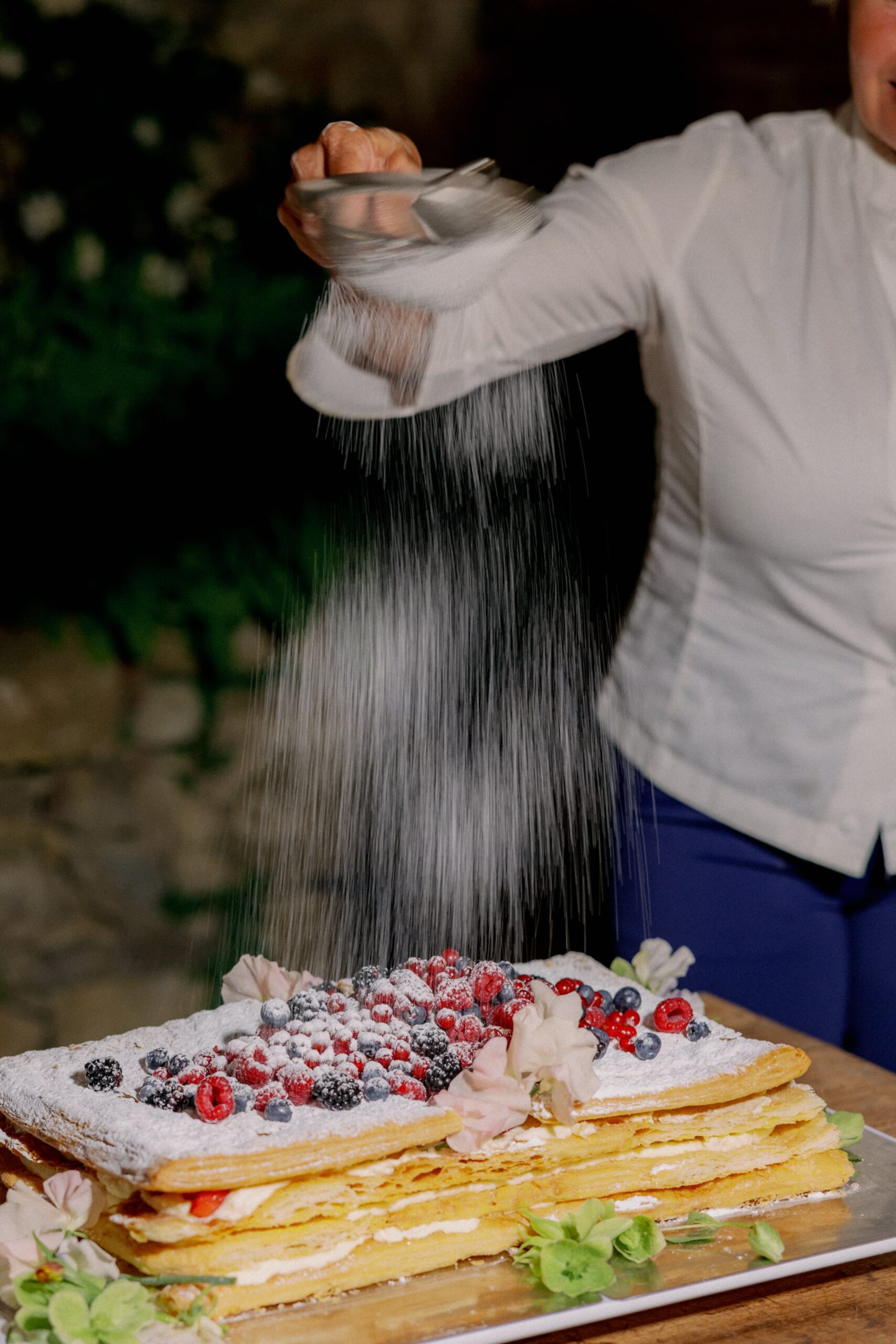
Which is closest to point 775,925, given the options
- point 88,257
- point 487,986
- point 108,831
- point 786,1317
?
point 487,986

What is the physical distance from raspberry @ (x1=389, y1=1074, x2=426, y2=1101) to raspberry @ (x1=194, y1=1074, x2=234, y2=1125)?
10 centimetres

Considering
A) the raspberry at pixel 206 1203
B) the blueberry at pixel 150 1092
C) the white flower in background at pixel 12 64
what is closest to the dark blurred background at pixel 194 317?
the white flower in background at pixel 12 64

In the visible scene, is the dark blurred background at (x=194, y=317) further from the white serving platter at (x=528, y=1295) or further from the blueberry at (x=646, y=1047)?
the white serving platter at (x=528, y=1295)

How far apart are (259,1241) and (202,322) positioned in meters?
1.85

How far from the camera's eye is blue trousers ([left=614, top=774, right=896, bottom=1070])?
4.34ft

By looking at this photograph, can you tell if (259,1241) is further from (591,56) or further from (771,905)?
(591,56)

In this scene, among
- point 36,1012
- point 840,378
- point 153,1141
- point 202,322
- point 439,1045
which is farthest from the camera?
point 36,1012

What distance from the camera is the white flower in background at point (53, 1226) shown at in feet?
2.50

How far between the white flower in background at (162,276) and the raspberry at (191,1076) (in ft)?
5.71

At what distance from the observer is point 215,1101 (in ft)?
2.74

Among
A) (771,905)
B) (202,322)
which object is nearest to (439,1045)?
(771,905)

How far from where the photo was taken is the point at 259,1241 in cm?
78

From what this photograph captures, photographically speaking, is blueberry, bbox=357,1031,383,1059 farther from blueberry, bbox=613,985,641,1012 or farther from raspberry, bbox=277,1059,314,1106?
blueberry, bbox=613,985,641,1012

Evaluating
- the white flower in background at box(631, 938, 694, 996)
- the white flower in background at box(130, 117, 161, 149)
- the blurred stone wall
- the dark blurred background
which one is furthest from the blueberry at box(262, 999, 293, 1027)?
the white flower in background at box(130, 117, 161, 149)
